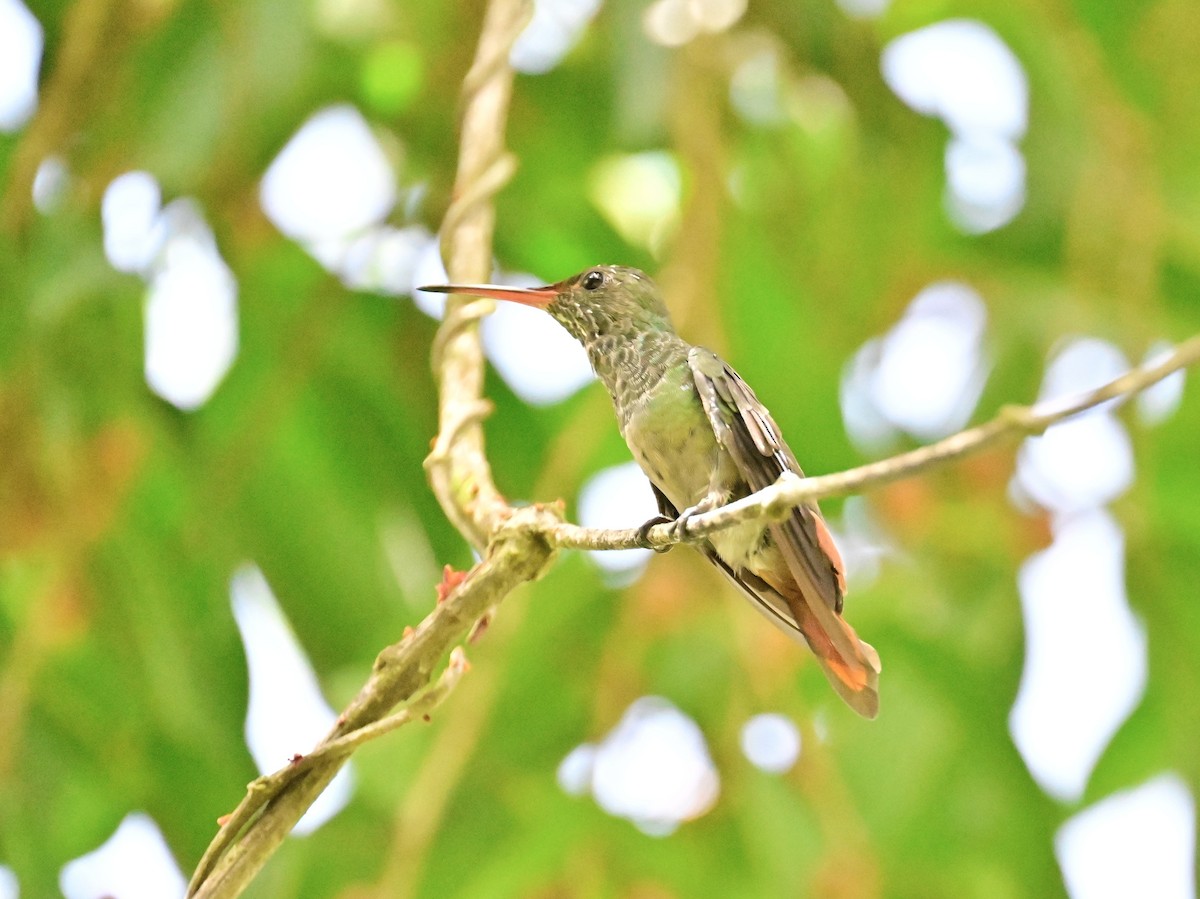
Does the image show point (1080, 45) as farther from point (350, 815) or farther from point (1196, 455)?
point (350, 815)

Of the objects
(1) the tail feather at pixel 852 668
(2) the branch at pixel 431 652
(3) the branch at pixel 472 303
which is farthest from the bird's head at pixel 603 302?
(1) the tail feather at pixel 852 668

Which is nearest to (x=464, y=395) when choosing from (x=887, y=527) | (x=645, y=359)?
(x=645, y=359)

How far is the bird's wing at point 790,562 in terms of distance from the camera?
1.73 meters

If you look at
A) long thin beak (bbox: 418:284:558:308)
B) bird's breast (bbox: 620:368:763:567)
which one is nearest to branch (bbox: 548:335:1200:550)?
bird's breast (bbox: 620:368:763:567)

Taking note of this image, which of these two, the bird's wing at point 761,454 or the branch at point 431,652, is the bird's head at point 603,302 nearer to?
the bird's wing at point 761,454

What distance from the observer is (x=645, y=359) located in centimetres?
219

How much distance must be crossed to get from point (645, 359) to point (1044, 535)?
1.57 m

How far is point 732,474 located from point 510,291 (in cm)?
48

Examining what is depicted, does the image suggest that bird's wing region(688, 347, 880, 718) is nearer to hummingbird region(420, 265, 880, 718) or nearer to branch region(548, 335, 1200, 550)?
hummingbird region(420, 265, 880, 718)

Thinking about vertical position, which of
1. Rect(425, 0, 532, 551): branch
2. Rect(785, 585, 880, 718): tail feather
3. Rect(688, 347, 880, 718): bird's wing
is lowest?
Rect(785, 585, 880, 718): tail feather

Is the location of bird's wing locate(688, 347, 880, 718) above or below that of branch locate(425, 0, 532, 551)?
below

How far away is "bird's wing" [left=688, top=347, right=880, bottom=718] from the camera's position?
1726mm

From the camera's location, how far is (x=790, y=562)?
1.73 m

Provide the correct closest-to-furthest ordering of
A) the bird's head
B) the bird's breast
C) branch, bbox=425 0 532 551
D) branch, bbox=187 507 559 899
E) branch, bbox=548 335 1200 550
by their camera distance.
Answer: branch, bbox=548 335 1200 550
branch, bbox=187 507 559 899
branch, bbox=425 0 532 551
the bird's breast
the bird's head
